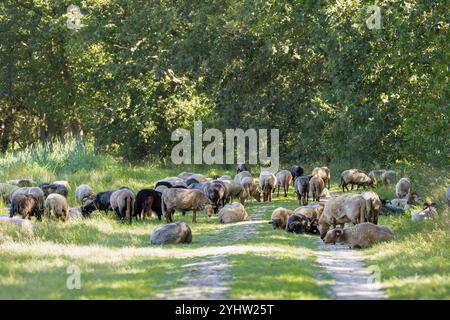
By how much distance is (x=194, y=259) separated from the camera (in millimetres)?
15469

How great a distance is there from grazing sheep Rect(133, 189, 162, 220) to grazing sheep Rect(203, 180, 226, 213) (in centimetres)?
294

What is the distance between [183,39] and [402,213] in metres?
26.0

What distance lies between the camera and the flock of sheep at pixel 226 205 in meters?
18.7

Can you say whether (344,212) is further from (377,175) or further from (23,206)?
(377,175)

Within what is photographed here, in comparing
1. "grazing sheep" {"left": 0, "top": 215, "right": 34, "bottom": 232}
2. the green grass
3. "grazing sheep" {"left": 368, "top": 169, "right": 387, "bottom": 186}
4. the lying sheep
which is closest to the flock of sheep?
the lying sheep

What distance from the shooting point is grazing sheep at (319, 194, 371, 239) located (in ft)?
67.4

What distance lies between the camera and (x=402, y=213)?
24.3m

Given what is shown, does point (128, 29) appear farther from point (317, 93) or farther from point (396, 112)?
point (396, 112)

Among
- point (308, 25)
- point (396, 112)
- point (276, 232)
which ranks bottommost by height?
point (276, 232)

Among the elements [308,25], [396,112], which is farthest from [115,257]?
[308,25]

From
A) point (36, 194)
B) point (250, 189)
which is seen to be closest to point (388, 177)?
point (250, 189)

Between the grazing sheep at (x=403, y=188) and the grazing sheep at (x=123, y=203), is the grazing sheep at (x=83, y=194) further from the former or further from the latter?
the grazing sheep at (x=403, y=188)

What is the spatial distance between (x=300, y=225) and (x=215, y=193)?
633 centimetres
